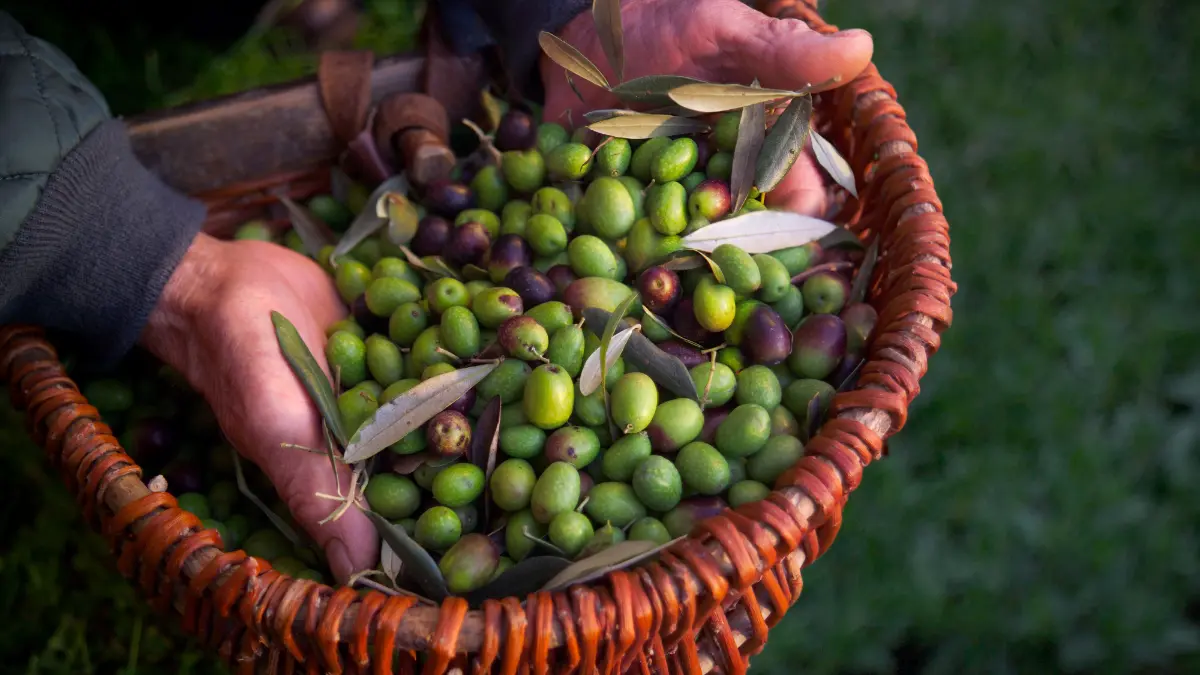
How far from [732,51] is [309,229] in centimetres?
82

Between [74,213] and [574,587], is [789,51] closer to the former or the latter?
[574,587]

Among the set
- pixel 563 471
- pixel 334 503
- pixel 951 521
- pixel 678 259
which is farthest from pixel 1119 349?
pixel 334 503

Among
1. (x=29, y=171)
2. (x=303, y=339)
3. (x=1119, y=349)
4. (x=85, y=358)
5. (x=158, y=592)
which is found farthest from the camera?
(x=1119, y=349)

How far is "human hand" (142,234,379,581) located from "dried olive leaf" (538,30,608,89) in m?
0.54

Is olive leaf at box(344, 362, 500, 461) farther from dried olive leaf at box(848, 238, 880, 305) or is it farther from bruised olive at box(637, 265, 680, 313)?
dried olive leaf at box(848, 238, 880, 305)

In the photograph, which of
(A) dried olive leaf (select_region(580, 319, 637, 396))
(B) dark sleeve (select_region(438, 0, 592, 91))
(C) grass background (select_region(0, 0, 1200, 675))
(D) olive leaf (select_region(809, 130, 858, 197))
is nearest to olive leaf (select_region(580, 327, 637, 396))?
(A) dried olive leaf (select_region(580, 319, 637, 396))

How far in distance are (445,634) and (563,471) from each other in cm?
27

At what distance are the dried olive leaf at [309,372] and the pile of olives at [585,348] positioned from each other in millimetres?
25

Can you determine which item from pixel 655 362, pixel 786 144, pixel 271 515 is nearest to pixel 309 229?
pixel 271 515

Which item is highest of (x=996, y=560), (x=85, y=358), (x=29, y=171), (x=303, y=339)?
(x=29, y=171)

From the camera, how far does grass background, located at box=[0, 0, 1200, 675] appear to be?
5.65ft

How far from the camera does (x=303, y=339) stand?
1348mm

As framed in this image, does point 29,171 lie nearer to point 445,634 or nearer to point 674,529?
point 445,634

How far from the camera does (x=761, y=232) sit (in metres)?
1.35
